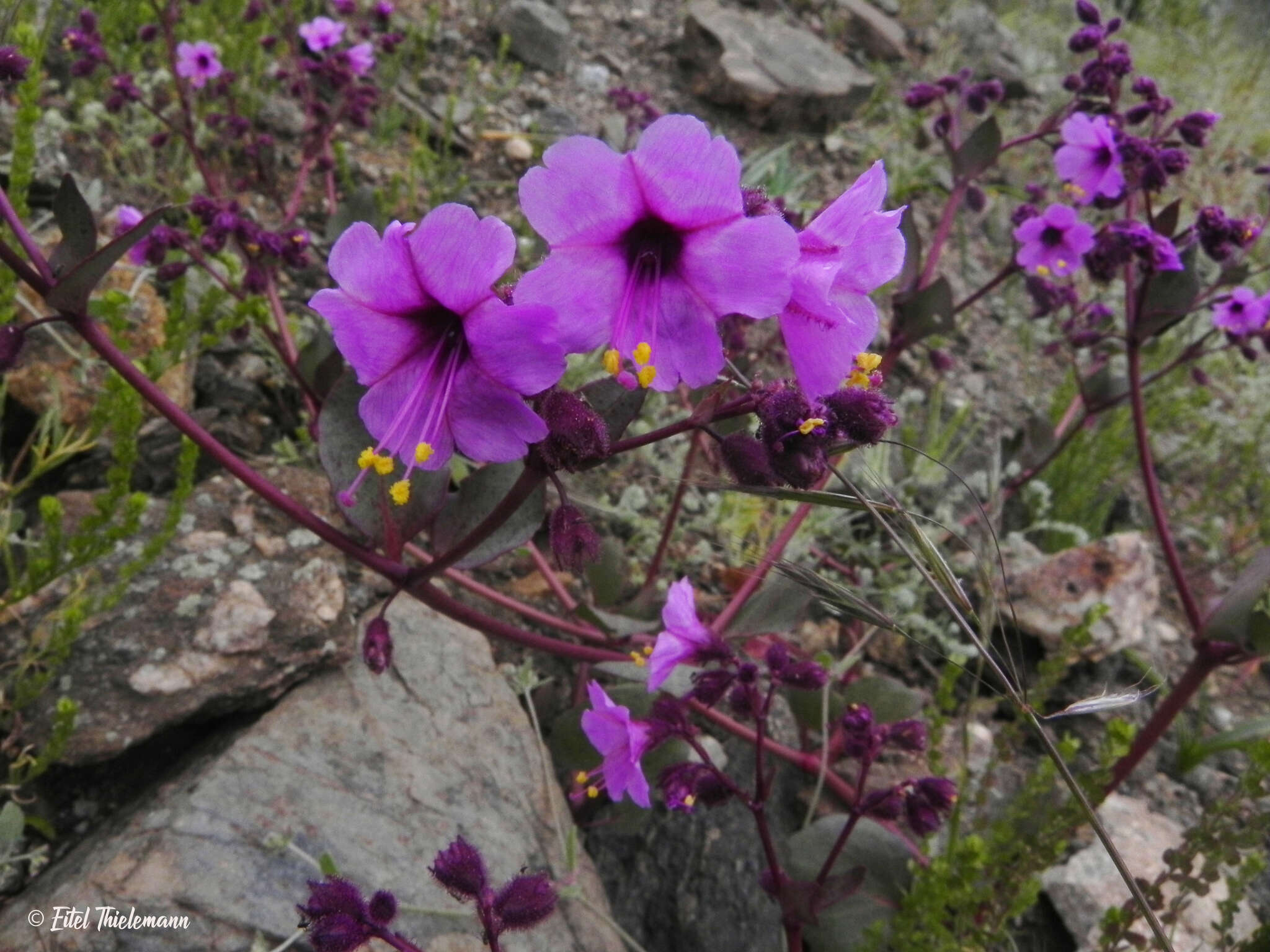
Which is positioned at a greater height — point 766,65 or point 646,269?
point 646,269

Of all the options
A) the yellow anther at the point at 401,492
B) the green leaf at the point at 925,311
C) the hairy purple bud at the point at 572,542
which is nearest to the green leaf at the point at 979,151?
the green leaf at the point at 925,311

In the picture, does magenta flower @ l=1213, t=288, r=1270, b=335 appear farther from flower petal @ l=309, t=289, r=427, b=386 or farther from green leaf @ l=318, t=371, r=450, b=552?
flower petal @ l=309, t=289, r=427, b=386

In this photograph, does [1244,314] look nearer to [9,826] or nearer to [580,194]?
[580,194]

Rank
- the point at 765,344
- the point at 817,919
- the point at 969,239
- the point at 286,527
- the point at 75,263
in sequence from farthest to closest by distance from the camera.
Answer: the point at 969,239
the point at 765,344
the point at 286,527
the point at 817,919
the point at 75,263

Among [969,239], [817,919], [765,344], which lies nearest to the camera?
[817,919]

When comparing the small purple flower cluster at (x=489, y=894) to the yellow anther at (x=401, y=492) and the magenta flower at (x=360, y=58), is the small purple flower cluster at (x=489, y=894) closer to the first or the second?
the yellow anther at (x=401, y=492)

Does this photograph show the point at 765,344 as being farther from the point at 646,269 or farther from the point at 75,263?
the point at 75,263

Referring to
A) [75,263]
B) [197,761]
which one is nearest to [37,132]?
[75,263]
